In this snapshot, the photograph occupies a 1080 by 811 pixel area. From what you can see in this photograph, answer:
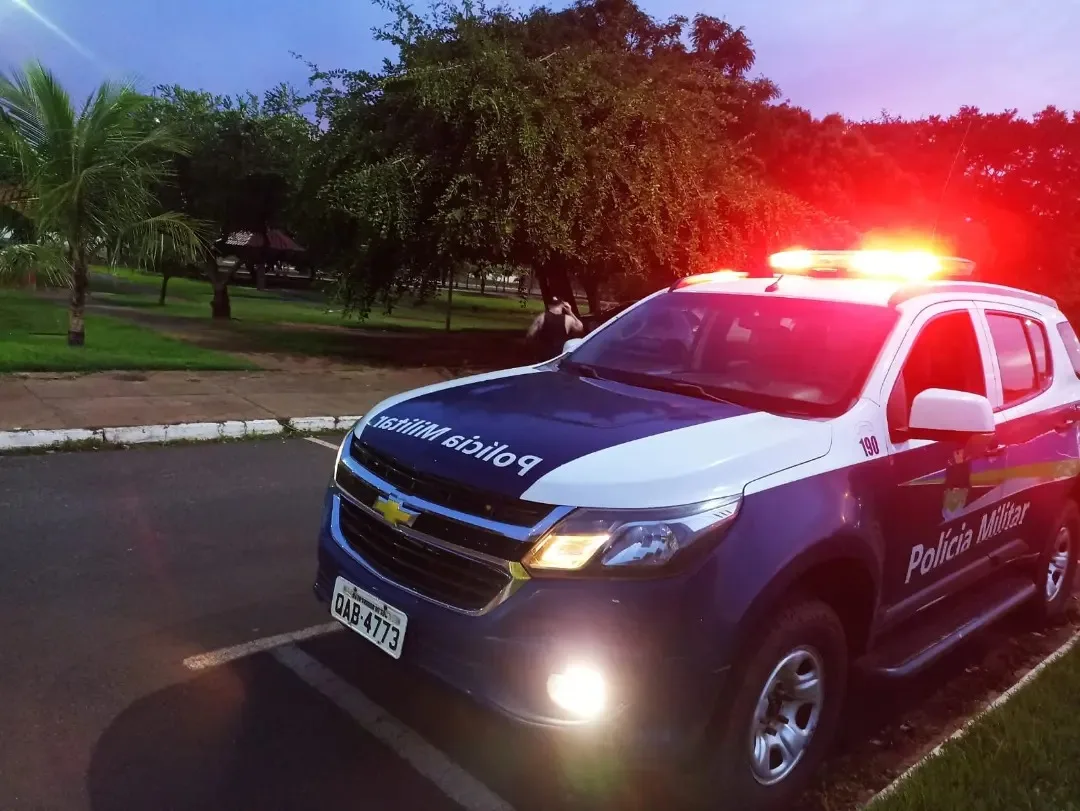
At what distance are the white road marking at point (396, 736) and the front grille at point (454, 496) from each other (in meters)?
1.03

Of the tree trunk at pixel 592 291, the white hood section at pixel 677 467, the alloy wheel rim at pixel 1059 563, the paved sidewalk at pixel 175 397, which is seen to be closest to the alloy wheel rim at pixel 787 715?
the white hood section at pixel 677 467

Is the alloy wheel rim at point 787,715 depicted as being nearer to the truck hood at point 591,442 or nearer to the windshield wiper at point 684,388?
the truck hood at point 591,442

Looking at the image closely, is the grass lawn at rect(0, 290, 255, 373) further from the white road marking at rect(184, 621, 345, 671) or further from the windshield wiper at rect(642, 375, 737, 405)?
the windshield wiper at rect(642, 375, 737, 405)

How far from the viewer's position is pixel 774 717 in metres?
3.03

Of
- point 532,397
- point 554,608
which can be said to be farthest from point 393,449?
point 554,608

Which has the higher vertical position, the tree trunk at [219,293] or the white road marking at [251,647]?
the tree trunk at [219,293]

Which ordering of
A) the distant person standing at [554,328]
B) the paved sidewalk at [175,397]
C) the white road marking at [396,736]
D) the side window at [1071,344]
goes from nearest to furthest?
1. the white road marking at [396,736]
2. the side window at [1071,344]
3. the paved sidewalk at [175,397]
4. the distant person standing at [554,328]

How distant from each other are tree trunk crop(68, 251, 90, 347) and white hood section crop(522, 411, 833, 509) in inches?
433

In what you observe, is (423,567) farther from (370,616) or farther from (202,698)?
(202,698)

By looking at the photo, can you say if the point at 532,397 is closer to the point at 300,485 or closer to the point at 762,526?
the point at 762,526

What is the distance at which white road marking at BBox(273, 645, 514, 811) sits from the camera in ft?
10.2

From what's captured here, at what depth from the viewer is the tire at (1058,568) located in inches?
188

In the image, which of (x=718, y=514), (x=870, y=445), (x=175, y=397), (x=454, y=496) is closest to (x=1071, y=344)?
(x=870, y=445)

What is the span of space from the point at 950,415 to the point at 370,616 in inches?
85.6
